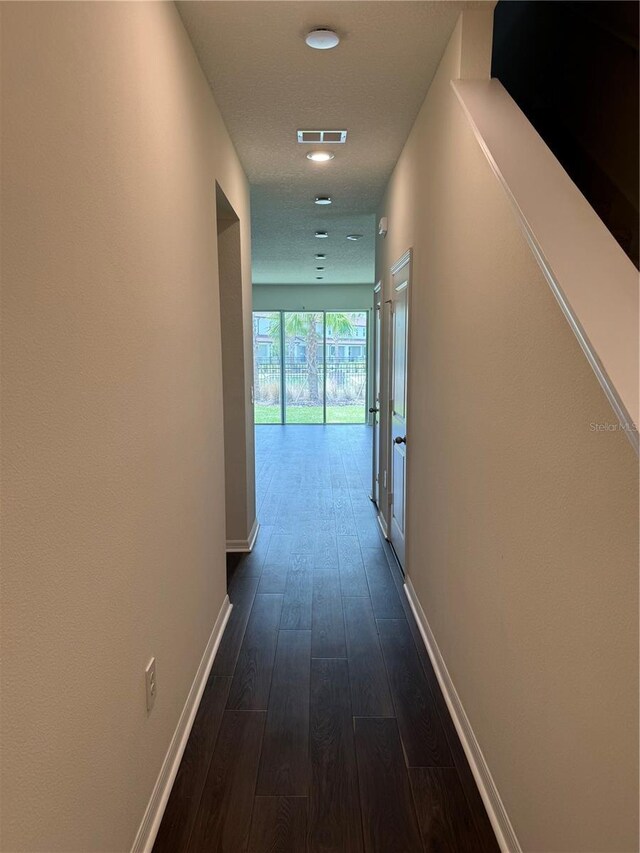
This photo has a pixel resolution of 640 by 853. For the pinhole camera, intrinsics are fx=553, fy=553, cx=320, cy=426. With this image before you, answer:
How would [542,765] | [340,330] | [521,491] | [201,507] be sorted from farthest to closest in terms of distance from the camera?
[340,330] → [201,507] → [521,491] → [542,765]

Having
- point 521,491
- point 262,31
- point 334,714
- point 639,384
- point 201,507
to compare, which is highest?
point 262,31

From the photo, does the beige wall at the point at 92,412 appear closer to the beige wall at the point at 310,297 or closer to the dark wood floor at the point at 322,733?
the dark wood floor at the point at 322,733

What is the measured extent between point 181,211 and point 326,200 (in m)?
2.88

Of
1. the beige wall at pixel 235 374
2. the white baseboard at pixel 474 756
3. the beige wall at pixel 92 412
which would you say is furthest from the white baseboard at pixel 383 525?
the beige wall at pixel 92 412

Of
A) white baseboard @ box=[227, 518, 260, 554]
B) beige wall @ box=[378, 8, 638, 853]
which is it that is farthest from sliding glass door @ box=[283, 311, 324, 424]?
beige wall @ box=[378, 8, 638, 853]

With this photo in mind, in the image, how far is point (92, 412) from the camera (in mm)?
1231

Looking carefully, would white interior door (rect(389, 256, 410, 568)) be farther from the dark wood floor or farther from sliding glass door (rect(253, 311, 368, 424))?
sliding glass door (rect(253, 311, 368, 424))

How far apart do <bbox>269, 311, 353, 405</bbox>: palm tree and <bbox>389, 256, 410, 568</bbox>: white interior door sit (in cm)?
683

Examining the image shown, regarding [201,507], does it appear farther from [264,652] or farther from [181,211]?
[181,211]

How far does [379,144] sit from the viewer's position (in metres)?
3.42

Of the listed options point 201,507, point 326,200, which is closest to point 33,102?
point 201,507

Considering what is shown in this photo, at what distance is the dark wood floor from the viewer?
1705 millimetres

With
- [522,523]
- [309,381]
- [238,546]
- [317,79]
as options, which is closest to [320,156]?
[317,79]

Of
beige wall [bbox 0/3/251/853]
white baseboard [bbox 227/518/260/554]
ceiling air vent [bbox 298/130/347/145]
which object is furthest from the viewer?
white baseboard [bbox 227/518/260/554]
